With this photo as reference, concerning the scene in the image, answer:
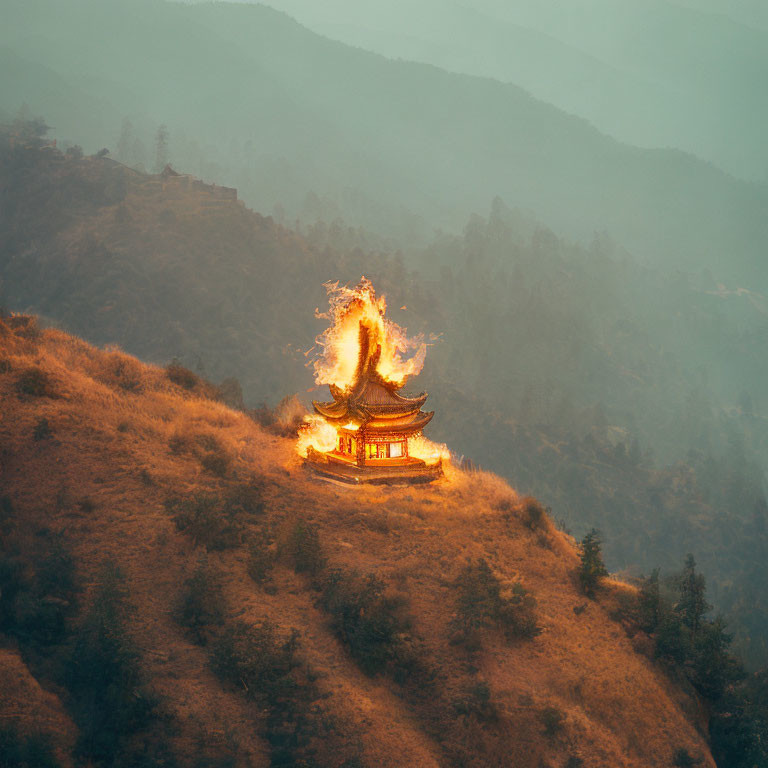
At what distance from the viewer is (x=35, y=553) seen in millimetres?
18766

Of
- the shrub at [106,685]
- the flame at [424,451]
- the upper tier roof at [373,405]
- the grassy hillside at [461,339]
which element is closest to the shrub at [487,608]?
the upper tier roof at [373,405]

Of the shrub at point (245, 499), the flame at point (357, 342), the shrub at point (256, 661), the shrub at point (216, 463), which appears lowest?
the shrub at point (256, 661)

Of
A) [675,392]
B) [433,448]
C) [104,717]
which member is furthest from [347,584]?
[675,392]

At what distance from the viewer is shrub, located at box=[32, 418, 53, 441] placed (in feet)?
75.9

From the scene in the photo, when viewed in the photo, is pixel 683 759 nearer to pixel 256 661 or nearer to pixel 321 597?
pixel 321 597

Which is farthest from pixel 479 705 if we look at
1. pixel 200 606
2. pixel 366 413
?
pixel 366 413

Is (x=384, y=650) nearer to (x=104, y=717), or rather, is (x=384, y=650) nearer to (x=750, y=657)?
(x=104, y=717)

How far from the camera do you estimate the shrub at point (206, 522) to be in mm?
20438

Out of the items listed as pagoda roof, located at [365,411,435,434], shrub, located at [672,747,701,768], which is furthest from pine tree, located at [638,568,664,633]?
pagoda roof, located at [365,411,435,434]

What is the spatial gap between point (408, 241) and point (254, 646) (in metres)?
142

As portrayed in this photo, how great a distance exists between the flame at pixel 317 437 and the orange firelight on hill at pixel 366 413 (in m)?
0.04

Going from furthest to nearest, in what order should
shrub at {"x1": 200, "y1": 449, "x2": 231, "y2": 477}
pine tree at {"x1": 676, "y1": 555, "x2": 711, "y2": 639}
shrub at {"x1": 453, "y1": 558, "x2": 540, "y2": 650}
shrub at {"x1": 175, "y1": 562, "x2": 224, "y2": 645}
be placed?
shrub at {"x1": 200, "y1": 449, "x2": 231, "y2": 477}
pine tree at {"x1": 676, "y1": 555, "x2": 711, "y2": 639}
shrub at {"x1": 453, "y1": 558, "x2": 540, "y2": 650}
shrub at {"x1": 175, "y1": 562, "x2": 224, "y2": 645}

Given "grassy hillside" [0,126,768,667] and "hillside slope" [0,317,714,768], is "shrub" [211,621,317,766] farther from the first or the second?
"grassy hillside" [0,126,768,667]

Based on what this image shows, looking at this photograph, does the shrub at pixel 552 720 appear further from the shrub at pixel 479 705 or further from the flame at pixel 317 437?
the flame at pixel 317 437
